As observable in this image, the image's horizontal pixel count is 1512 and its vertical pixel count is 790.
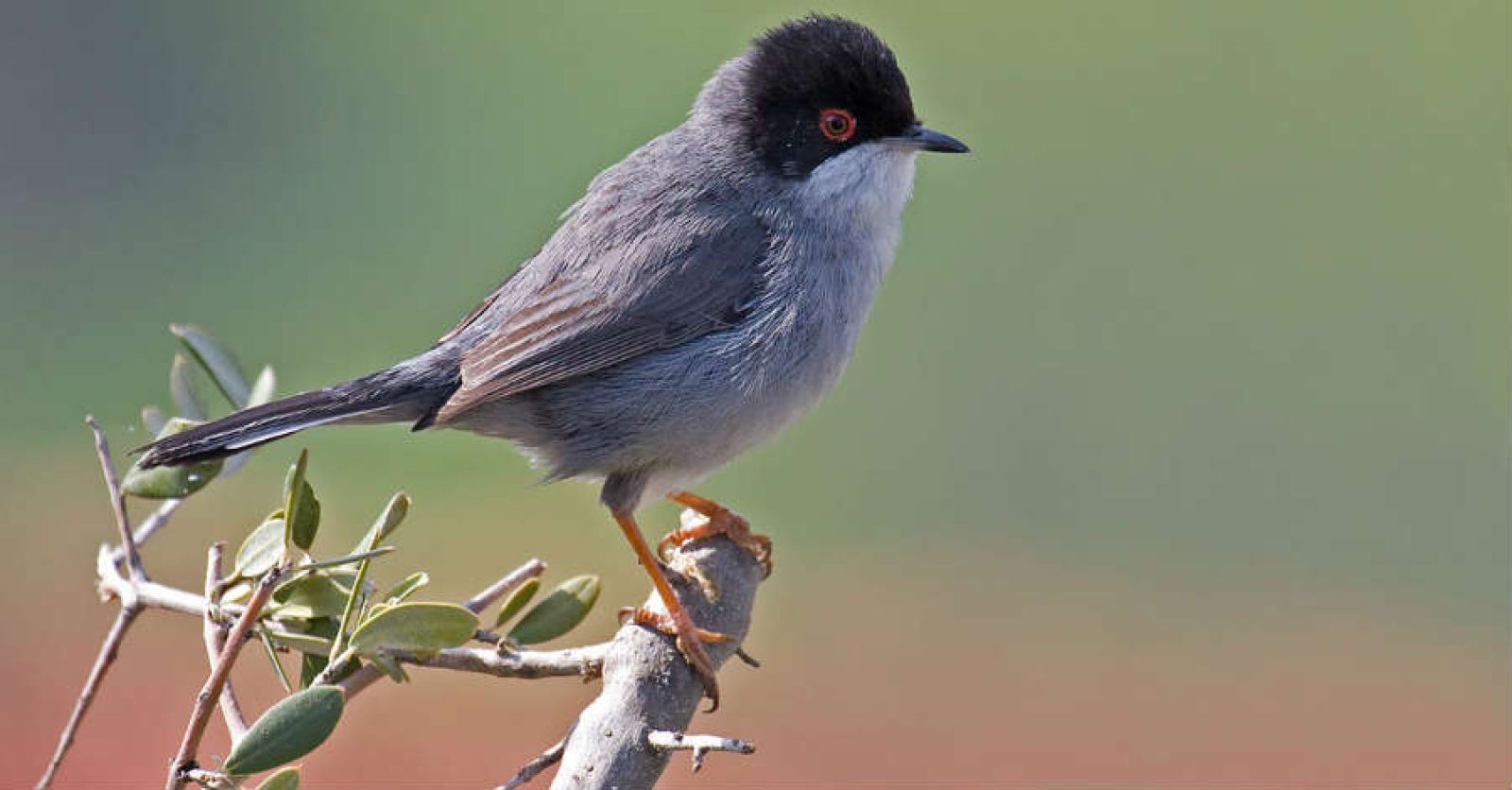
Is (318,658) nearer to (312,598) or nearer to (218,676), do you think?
(312,598)

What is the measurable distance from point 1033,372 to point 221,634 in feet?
21.7

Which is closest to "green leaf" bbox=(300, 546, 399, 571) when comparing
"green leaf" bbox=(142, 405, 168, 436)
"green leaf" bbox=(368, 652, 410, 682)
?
"green leaf" bbox=(368, 652, 410, 682)

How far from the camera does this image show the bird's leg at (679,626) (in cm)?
270

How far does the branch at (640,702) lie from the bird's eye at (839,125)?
47.9 inches

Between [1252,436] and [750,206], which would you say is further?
[1252,436]

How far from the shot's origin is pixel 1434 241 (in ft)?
30.7

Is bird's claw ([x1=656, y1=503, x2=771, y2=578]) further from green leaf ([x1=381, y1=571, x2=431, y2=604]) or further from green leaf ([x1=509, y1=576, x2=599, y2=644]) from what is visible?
green leaf ([x1=381, y1=571, x2=431, y2=604])

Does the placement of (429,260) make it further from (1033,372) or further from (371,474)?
(1033,372)

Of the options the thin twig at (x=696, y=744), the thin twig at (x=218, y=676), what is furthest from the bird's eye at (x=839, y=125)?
the thin twig at (x=218, y=676)

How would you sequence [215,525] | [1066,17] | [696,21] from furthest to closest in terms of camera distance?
[1066,17] < [696,21] < [215,525]

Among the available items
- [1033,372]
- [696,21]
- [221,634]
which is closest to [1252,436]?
[1033,372]

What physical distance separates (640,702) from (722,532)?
1.18m

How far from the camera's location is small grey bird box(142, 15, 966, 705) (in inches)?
140

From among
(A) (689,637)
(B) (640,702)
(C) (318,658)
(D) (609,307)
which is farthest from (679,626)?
(D) (609,307)
